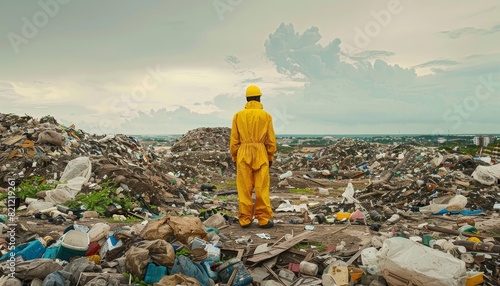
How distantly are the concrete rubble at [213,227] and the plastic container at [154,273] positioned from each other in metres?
0.01

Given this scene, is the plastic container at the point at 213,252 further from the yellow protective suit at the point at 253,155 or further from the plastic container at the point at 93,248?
the yellow protective suit at the point at 253,155

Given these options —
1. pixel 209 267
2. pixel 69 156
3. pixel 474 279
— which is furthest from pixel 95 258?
pixel 69 156

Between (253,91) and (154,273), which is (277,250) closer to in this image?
(154,273)

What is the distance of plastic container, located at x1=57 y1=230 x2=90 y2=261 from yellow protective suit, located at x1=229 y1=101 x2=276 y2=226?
8.40ft

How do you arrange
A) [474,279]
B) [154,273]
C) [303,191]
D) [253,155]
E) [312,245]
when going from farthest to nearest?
[303,191] → [253,155] → [312,245] → [474,279] → [154,273]

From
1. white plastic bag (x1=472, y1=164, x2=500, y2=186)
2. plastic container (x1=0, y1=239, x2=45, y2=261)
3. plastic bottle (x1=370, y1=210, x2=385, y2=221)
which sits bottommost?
plastic bottle (x1=370, y1=210, x2=385, y2=221)

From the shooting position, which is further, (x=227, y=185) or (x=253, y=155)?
(x=227, y=185)

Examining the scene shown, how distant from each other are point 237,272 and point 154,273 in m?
0.95

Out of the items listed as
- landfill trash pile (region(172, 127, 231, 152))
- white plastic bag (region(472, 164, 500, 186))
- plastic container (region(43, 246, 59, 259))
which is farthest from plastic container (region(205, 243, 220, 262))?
landfill trash pile (region(172, 127, 231, 152))

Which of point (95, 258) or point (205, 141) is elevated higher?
point (205, 141)

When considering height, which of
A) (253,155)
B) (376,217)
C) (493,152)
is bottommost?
(376,217)

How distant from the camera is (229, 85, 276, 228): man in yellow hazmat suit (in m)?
6.67

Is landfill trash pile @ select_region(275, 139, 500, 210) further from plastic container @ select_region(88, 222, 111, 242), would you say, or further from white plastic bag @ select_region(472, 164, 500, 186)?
plastic container @ select_region(88, 222, 111, 242)

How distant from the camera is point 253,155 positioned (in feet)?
21.9
